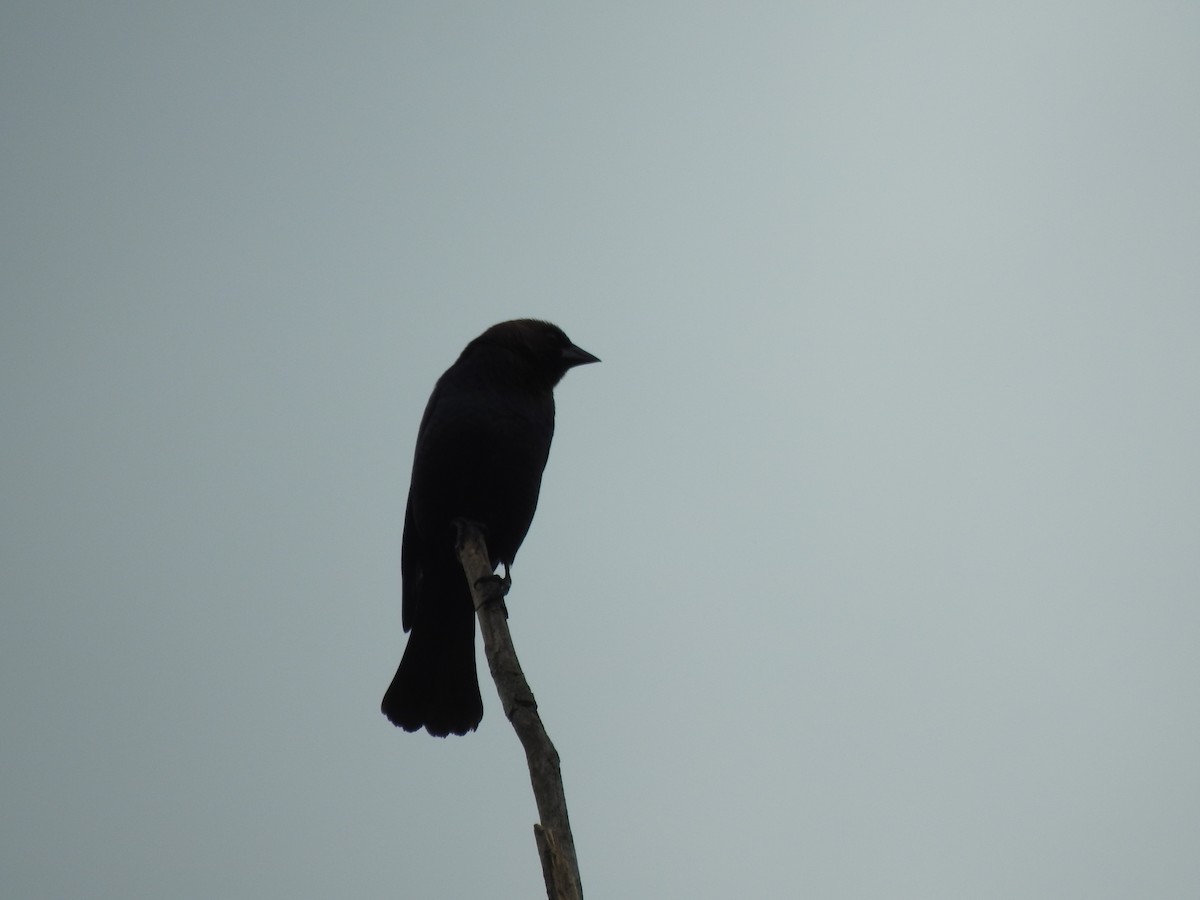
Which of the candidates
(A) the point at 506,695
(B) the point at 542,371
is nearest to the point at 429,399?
(B) the point at 542,371

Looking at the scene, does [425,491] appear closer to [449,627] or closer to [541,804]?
[449,627]

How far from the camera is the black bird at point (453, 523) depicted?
15.3 feet

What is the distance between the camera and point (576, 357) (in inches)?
224

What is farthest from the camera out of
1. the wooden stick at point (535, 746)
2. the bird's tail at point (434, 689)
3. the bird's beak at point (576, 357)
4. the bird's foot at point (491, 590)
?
the bird's beak at point (576, 357)

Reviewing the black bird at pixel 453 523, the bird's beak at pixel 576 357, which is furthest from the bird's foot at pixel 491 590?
the bird's beak at pixel 576 357

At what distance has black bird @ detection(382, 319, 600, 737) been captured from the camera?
465 centimetres

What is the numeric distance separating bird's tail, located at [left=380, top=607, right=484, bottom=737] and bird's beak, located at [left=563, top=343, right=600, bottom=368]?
5.30 ft

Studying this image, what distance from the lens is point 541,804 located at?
2.38 meters

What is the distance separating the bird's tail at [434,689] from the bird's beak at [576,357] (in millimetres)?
1615

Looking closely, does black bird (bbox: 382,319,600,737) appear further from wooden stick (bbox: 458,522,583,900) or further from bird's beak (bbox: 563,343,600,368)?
wooden stick (bbox: 458,522,583,900)

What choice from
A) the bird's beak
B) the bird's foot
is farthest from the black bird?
the bird's foot

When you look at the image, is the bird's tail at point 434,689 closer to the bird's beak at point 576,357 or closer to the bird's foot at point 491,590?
the bird's foot at point 491,590

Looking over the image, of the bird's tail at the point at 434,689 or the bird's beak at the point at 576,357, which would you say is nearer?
the bird's tail at the point at 434,689

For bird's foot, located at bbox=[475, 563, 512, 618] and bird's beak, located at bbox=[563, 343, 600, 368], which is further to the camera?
bird's beak, located at bbox=[563, 343, 600, 368]
